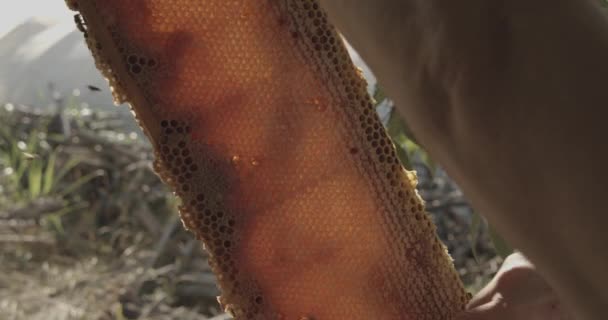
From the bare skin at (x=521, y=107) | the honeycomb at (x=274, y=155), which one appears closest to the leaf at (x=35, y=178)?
the honeycomb at (x=274, y=155)

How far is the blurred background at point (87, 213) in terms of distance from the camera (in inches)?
44.8

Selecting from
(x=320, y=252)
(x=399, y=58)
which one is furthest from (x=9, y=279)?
(x=399, y=58)

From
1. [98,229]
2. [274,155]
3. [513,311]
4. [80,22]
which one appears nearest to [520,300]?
[513,311]

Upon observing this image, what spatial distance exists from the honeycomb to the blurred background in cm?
65

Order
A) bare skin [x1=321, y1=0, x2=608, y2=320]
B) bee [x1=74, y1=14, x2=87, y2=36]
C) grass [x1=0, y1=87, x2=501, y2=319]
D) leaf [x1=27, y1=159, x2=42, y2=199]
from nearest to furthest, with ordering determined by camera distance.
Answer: bare skin [x1=321, y1=0, x2=608, y2=320] → bee [x1=74, y1=14, x2=87, y2=36] → grass [x1=0, y1=87, x2=501, y2=319] → leaf [x1=27, y1=159, x2=42, y2=199]

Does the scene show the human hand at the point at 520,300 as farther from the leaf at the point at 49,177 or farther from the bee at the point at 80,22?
the leaf at the point at 49,177

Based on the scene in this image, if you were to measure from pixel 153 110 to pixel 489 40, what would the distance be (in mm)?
184

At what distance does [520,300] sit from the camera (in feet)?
1.28

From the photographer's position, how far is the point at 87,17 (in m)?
0.35

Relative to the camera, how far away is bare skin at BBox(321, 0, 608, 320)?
0.21 metres

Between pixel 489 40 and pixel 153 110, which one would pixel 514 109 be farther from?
pixel 153 110

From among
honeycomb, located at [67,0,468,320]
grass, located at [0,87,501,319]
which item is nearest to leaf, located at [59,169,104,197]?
grass, located at [0,87,501,319]

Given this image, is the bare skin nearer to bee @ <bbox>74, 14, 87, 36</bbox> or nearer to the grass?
bee @ <bbox>74, 14, 87, 36</bbox>

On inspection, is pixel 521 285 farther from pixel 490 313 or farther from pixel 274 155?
pixel 274 155
